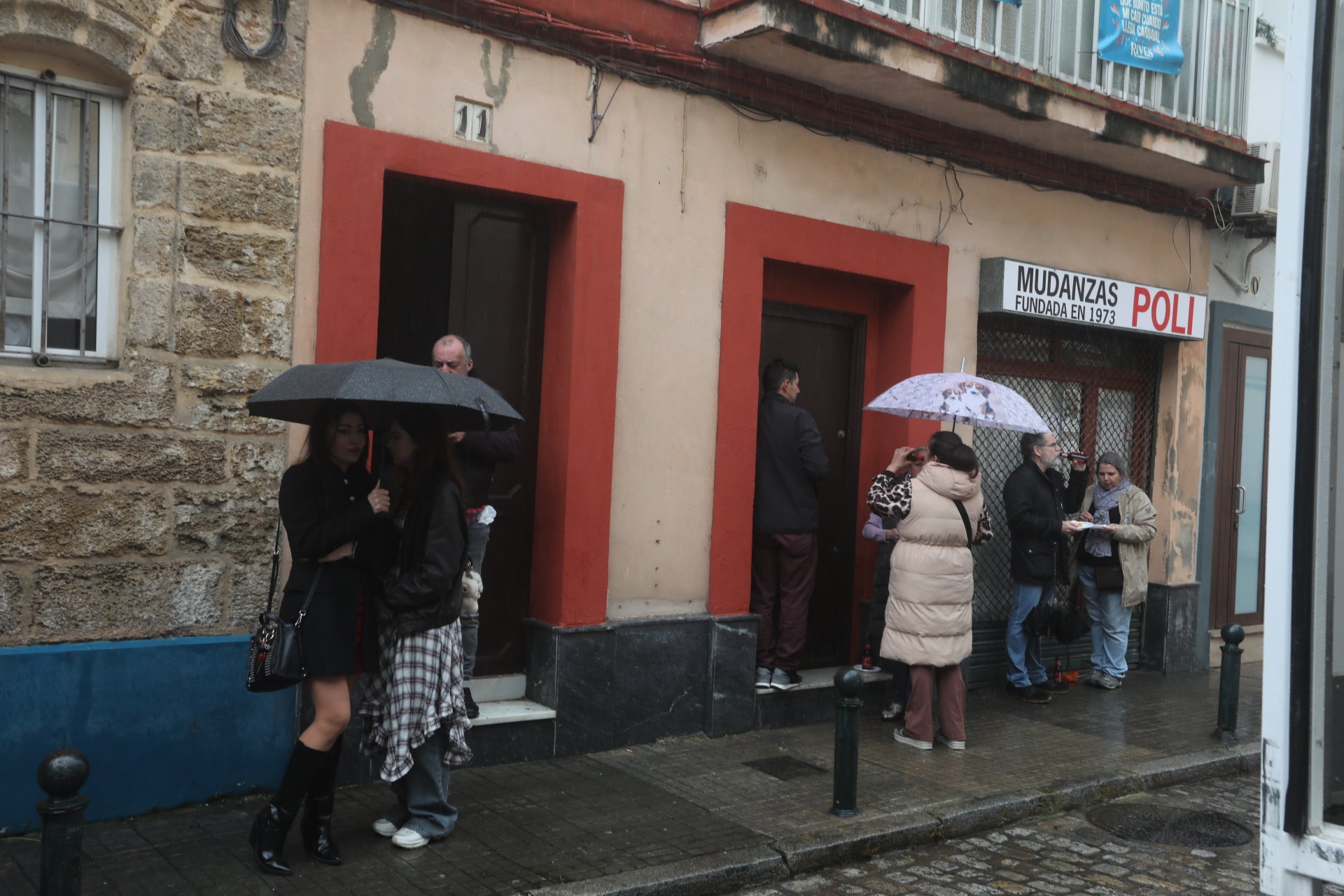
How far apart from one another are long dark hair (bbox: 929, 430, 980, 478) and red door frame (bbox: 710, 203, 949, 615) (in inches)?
45.9

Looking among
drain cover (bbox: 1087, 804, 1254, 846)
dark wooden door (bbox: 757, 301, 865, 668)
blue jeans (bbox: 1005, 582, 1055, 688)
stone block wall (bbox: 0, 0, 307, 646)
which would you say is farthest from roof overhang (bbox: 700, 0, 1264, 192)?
drain cover (bbox: 1087, 804, 1254, 846)

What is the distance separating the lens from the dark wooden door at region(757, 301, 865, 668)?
28.2 feet

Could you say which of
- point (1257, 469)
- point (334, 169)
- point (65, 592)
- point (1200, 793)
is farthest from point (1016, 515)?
point (65, 592)

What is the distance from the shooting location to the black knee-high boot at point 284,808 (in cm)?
471

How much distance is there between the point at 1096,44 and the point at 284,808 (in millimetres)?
7689

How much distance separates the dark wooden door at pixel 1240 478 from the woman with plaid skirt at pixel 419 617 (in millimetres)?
8405

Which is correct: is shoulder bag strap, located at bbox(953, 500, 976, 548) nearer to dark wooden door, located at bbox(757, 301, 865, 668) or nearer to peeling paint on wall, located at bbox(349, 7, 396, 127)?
dark wooden door, located at bbox(757, 301, 865, 668)

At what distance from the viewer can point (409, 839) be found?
200 inches

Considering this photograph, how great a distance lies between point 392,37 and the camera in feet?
20.1

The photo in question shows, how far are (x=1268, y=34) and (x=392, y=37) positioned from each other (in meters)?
8.65

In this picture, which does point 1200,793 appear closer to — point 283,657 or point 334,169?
point 283,657

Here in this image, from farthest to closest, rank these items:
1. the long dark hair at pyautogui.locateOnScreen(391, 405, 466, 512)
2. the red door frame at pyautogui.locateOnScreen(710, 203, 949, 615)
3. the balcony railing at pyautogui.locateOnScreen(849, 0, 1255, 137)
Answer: the balcony railing at pyautogui.locateOnScreen(849, 0, 1255, 137) < the red door frame at pyautogui.locateOnScreen(710, 203, 949, 615) < the long dark hair at pyautogui.locateOnScreen(391, 405, 466, 512)

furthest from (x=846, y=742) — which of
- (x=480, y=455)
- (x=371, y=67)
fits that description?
(x=371, y=67)

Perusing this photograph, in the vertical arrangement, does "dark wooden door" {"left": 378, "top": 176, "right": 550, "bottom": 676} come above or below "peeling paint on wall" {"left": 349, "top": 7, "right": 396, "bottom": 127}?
below
